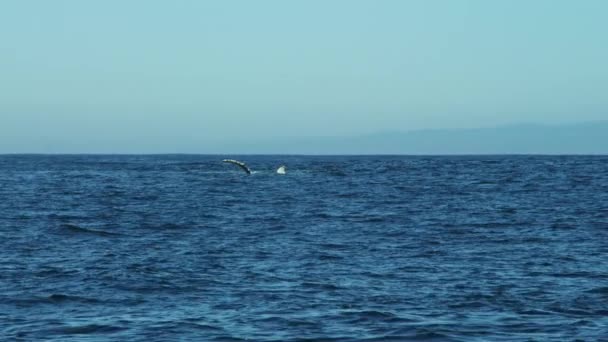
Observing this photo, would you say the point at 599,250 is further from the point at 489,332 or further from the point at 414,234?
the point at 489,332

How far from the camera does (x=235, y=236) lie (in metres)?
41.5

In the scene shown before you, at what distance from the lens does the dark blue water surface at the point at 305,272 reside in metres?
22.8

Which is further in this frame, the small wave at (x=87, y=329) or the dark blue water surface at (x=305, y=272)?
the dark blue water surface at (x=305, y=272)

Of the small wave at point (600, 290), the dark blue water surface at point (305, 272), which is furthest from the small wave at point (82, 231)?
the small wave at point (600, 290)

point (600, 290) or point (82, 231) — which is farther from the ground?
point (600, 290)

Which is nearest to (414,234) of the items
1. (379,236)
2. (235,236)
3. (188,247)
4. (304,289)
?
(379,236)

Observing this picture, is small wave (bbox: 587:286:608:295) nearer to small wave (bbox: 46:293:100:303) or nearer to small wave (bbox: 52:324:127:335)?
small wave (bbox: 52:324:127:335)

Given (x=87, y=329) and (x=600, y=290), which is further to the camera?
(x=600, y=290)

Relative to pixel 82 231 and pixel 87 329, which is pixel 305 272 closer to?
pixel 87 329

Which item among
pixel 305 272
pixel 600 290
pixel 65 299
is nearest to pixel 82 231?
pixel 305 272

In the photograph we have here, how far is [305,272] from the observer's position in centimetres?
3042

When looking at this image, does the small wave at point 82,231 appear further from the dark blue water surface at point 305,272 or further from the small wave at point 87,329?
the small wave at point 87,329

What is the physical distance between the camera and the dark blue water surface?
22.8 m

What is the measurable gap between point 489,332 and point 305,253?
13552mm
